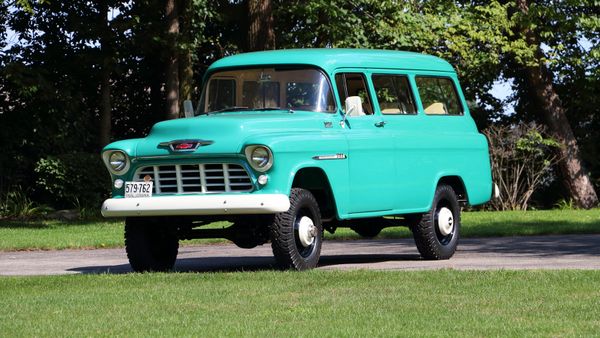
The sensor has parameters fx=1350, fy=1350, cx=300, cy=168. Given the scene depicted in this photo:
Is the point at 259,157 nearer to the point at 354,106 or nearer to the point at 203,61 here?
the point at 354,106

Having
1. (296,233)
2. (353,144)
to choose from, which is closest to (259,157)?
(296,233)

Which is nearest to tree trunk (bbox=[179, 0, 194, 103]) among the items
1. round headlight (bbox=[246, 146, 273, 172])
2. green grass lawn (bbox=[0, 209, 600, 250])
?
green grass lawn (bbox=[0, 209, 600, 250])

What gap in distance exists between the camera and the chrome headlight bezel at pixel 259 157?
13.2 metres

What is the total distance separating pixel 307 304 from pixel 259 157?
3103 millimetres

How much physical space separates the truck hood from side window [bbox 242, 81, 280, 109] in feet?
1.29

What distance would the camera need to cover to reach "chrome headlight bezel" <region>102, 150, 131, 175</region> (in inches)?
546

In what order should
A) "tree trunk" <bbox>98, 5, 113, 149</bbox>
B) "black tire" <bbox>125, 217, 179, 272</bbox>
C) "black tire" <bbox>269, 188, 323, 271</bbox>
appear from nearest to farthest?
"black tire" <bbox>269, 188, 323, 271</bbox>
"black tire" <bbox>125, 217, 179, 272</bbox>
"tree trunk" <bbox>98, 5, 113, 149</bbox>

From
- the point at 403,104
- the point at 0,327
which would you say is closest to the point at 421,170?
the point at 403,104

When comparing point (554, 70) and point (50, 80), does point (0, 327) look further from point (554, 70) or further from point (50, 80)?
point (554, 70)

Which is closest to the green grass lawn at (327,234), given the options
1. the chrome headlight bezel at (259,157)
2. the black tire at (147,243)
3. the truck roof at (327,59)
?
the black tire at (147,243)

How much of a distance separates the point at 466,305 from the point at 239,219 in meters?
4.03

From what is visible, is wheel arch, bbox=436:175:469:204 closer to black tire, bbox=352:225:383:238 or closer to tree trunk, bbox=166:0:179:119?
black tire, bbox=352:225:383:238

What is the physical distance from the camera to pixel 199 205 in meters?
13.2

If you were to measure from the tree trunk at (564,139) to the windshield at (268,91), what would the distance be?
19.8 metres
